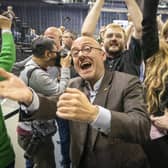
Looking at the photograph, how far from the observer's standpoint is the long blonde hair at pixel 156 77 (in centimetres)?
143

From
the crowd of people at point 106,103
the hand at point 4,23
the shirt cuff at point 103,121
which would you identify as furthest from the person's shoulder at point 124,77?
the hand at point 4,23

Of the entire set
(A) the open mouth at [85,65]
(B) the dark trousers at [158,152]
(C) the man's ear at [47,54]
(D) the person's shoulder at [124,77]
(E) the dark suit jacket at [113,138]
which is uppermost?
(A) the open mouth at [85,65]

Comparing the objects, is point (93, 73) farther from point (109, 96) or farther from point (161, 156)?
point (161, 156)

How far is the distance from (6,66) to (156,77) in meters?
0.72

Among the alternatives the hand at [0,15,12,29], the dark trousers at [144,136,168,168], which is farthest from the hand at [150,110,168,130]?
the hand at [0,15,12,29]

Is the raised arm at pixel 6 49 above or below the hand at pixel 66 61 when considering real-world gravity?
above

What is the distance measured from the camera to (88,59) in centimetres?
138

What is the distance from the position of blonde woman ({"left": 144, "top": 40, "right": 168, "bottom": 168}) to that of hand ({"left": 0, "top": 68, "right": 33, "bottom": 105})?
1.93 feet

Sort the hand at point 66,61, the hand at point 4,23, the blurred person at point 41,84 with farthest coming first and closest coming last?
the hand at point 66,61 → the blurred person at point 41,84 → the hand at point 4,23

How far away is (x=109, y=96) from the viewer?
1260mm

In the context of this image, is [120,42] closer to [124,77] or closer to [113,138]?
[124,77]

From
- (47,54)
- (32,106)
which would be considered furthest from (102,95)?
(47,54)

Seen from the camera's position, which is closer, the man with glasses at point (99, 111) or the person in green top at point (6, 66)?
the man with glasses at point (99, 111)

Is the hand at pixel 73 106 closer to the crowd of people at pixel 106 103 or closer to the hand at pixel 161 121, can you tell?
the crowd of people at pixel 106 103
